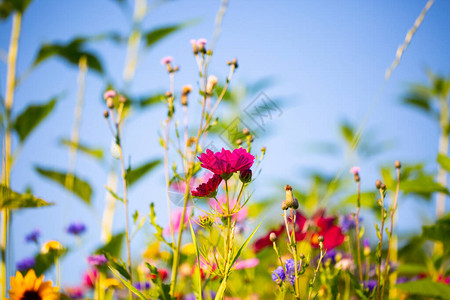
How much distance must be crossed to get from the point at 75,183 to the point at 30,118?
0.21 m

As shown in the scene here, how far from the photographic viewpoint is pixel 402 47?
521 mm

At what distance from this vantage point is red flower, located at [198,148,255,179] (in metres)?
0.46

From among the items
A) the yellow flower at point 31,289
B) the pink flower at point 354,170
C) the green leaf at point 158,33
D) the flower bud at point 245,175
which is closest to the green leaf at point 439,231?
the pink flower at point 354,170

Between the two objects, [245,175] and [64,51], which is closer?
[245,175]

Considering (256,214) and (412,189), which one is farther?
(256,214)

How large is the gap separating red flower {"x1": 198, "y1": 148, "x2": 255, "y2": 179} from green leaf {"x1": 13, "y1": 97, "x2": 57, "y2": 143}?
613mm

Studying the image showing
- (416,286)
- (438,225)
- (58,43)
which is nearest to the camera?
(416,286)

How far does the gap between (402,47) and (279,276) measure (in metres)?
0.39

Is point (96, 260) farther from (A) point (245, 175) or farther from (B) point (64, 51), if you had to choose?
(B) point (64, 51)

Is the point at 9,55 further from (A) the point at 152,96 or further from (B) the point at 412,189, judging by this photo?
(B) the point at 412,189

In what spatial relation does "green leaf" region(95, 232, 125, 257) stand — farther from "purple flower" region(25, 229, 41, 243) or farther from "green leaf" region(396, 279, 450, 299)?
"green leaf" region(396, 279, 450, 299)

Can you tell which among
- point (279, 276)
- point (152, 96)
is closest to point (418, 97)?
point (152, 96)

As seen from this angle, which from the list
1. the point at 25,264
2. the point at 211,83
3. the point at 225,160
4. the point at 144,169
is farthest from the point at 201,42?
the point at 25,264

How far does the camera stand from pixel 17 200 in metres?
0.59
